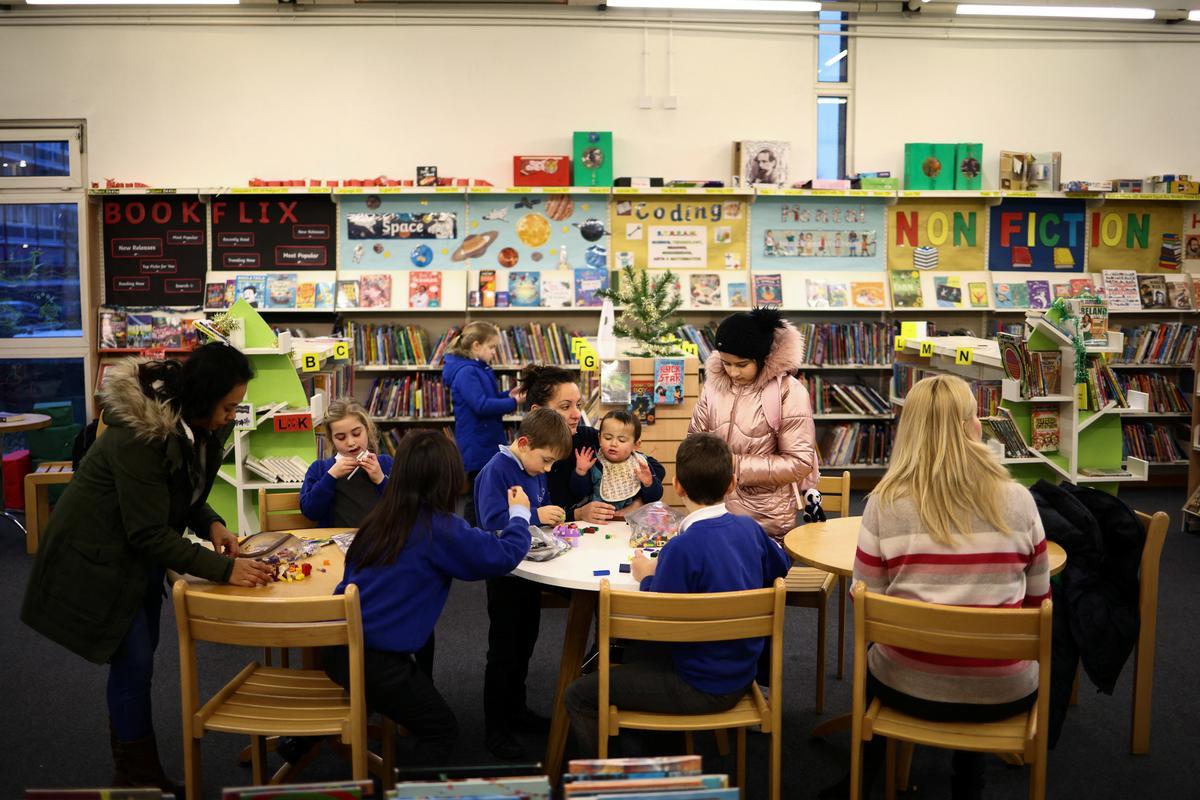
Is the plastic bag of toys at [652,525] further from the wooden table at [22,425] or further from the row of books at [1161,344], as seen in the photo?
the row of books at [1161,344]

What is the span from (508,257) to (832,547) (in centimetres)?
481

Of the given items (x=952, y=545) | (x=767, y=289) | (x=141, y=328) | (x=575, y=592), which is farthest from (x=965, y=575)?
(x=141, y=328)

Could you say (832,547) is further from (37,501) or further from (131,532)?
(37,501)

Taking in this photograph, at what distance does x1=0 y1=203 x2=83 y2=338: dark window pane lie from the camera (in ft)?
25.1

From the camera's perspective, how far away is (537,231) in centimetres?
766

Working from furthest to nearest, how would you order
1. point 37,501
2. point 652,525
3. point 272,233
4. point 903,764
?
point 272,233 < point 37,501 < point 652,525 < point 903,764

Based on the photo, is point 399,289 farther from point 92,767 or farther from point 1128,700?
point 1128,700

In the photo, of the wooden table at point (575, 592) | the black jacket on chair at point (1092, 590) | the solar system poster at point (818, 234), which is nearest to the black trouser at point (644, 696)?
the wooden table at point (575, 592)

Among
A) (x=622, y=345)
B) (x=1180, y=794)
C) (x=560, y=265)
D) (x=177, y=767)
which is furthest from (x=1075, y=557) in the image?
(x=560, y=265)


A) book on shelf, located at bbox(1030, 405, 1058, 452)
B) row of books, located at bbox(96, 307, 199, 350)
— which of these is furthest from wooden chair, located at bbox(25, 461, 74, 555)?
book on shelf, located at bbox(1030, 405, 1058, 452)

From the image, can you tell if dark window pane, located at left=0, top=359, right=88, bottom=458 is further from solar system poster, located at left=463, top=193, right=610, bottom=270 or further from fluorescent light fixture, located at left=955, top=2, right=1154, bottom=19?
fluorescent light fixture, located at left=955, top=2, right=1154, bottom=19

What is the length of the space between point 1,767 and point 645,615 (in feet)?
7.74

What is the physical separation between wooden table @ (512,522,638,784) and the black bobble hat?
0.85 metres

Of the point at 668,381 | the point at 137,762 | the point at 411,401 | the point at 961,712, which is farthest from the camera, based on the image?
the point at 411,401
